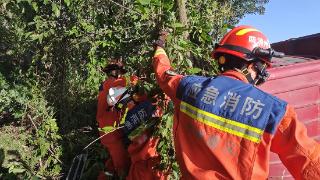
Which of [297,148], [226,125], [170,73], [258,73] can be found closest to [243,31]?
[258,73]

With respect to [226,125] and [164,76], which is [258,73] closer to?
[226,125]

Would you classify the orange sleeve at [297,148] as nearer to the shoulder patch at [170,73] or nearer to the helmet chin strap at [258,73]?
the helmet chin strap at [258,73]

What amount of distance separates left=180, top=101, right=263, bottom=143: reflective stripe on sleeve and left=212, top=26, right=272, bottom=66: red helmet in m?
0.41

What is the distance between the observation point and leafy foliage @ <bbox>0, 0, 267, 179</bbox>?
144 inches

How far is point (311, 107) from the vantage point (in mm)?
5023

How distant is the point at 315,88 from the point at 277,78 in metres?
0.52

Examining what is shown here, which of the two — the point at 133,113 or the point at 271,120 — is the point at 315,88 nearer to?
the point at 133,113

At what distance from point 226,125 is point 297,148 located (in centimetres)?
36

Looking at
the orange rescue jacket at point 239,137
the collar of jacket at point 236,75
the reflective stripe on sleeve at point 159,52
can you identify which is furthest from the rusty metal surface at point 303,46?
the orange rescue jacket at point 239,137

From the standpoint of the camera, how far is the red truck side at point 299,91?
4.87 m

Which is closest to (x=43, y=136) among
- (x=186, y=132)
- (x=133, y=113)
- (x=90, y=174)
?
(x=90, y=174)

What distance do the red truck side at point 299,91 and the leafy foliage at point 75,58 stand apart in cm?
88

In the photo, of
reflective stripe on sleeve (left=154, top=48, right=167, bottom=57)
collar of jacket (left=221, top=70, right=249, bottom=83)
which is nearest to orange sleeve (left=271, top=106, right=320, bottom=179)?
collar of jacket (left=221, top=70, right=249, bottom=83)

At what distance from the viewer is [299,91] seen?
16.3ft
